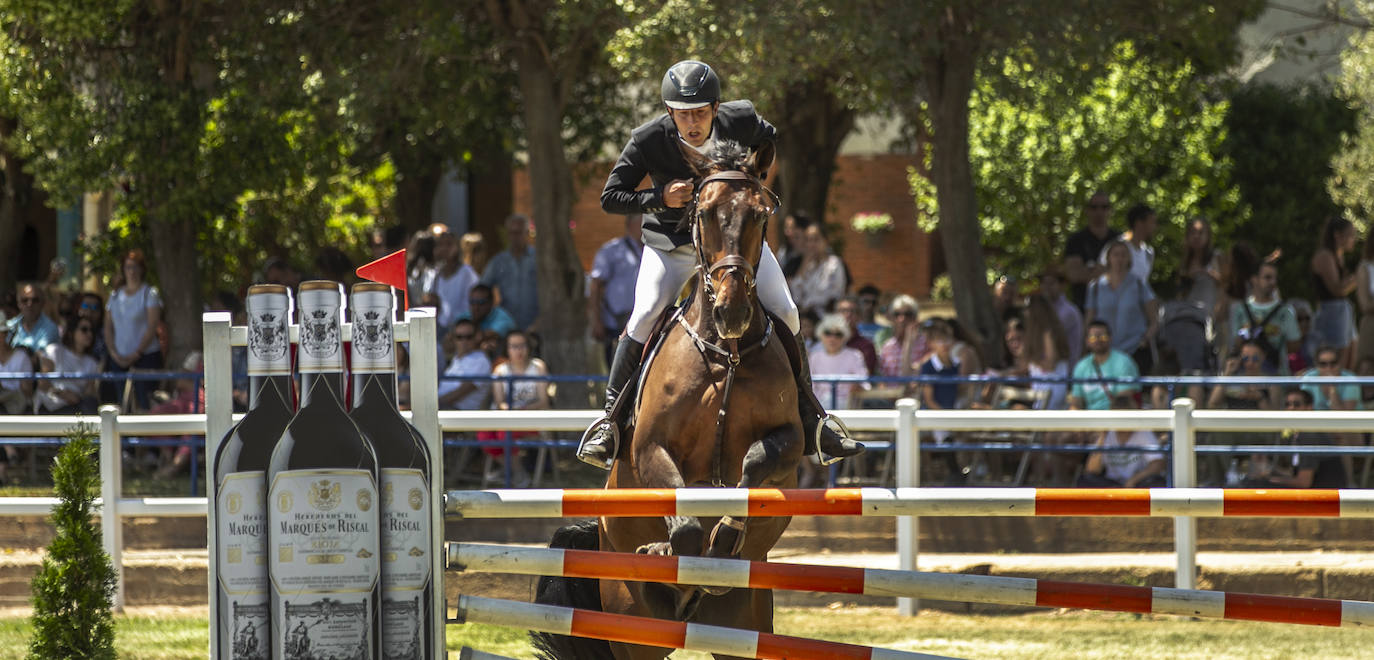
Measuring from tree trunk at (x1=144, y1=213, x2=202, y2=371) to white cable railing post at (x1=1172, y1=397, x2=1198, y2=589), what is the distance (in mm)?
8938

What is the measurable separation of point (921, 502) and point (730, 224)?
1613 mm

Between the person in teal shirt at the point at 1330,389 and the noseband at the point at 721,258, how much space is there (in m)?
6.43

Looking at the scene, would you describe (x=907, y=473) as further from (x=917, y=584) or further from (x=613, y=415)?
(x=917, y=584)

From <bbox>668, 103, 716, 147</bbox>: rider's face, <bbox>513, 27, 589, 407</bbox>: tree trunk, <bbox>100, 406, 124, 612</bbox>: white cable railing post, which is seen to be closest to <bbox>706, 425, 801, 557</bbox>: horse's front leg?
<bbox>668, 103, 716, 147</bbox>: rider's face

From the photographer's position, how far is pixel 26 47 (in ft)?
40.1

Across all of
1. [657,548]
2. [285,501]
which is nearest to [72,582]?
[285,501]

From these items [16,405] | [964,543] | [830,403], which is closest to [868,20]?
[830,403]

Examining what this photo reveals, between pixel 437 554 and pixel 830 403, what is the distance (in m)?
7.70

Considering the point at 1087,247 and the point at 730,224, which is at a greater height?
the point at 1087,247

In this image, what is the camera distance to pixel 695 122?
209 inches

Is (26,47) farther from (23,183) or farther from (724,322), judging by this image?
(724,322)

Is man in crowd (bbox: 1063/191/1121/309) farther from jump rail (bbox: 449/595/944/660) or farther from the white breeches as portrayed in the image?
jump rail (bbox: 449/595/944/660)

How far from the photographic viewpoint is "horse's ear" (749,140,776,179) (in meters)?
5.11

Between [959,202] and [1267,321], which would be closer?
[1267,321]
